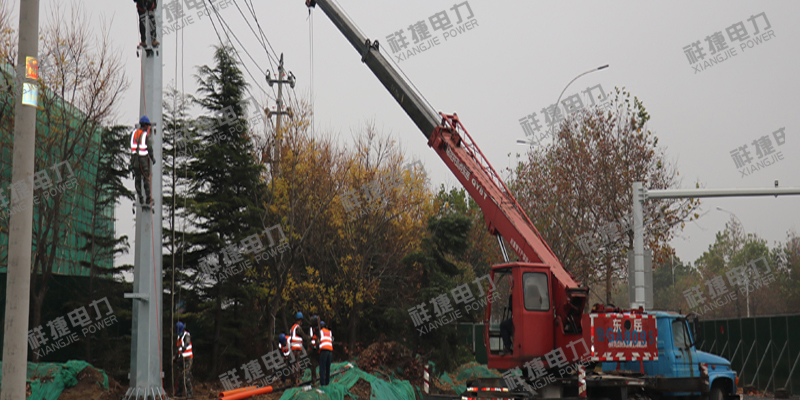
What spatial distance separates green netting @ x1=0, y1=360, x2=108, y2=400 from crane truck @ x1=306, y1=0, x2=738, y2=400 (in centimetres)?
1007

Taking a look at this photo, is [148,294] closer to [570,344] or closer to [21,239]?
[21,239]

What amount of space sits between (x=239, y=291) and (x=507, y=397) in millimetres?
13650

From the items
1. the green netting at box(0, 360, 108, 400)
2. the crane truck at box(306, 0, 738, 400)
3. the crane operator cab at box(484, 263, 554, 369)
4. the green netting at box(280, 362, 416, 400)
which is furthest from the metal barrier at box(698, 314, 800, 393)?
the green netting at box(0, 360, 108, 400)

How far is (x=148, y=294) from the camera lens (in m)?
12.4

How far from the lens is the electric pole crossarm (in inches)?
768

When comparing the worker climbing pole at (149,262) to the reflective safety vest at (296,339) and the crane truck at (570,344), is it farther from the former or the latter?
the reflective safety vest at (296,339)

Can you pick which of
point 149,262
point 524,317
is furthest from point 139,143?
point 524,317

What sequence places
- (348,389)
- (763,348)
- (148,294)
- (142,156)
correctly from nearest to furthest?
(142,156), (148,294), (348,389), (763,348)

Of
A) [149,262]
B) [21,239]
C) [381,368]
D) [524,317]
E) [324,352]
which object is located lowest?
[381,368]

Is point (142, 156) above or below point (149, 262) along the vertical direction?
above

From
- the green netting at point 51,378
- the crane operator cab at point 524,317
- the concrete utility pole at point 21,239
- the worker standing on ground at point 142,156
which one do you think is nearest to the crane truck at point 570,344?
the crane operator cab at point 524,317

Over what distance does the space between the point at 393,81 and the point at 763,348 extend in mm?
20258

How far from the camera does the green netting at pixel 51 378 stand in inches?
661

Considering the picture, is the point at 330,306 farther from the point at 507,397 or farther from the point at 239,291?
the point at 507,397
